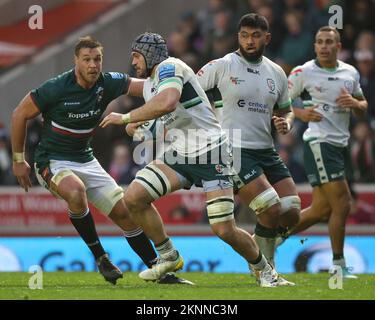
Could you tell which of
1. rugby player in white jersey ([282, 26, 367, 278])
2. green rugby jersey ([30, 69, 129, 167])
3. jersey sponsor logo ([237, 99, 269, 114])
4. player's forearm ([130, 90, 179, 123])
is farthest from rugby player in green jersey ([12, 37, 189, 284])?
rugby player in white jersey ([282, 26, 367, 278])

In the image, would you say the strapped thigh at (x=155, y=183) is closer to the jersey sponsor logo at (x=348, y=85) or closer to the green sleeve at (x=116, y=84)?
the green sleeve at (x=116, y=84)

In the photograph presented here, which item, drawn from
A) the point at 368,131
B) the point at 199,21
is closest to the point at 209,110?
the point at 368,131

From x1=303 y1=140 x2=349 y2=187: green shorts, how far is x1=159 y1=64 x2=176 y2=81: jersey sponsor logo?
9.92 ft

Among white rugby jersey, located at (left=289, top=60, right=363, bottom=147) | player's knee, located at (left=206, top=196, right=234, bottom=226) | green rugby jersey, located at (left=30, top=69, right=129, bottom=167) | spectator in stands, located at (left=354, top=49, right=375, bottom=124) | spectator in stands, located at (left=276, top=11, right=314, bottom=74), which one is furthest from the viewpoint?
spectator in stands, located at (left=276, top=11, right=314, bottom=74)

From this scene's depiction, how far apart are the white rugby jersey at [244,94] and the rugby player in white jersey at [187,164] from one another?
68cm

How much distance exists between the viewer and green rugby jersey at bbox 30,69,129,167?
1088cm

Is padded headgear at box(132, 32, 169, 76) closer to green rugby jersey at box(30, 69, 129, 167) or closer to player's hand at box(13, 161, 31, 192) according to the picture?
green rugby jersey at box(30, 69, 129, 167)

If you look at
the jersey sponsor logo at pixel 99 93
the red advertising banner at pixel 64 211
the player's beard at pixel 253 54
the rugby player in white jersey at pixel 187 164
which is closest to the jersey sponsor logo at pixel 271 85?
the player's beard at pixel 253 54

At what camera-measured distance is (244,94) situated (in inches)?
438

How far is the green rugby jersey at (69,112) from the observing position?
1088cm

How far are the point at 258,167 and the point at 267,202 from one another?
0.39 m

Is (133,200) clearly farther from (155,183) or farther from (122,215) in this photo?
(122,215)
